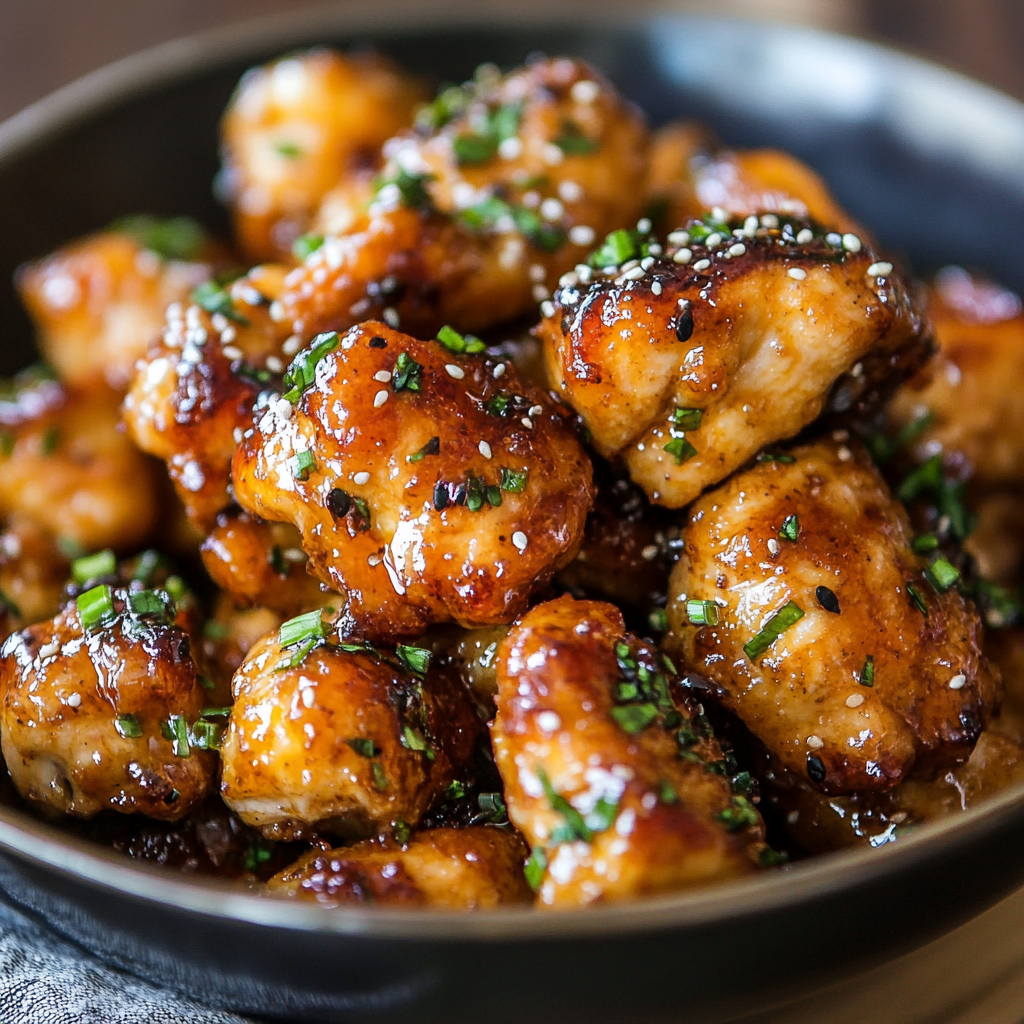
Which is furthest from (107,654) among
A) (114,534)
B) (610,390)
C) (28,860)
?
(610,390)

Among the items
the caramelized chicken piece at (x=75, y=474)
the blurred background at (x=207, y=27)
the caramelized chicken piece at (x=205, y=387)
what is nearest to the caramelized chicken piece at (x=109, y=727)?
the caramelized chicken piece at (x=205, y=387)

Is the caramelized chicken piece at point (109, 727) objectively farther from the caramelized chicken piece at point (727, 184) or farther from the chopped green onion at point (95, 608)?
the caramelized chicken piece at point (727, 184)

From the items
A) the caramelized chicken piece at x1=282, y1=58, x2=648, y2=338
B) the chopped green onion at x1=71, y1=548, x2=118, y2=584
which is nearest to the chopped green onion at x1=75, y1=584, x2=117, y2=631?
the chopped green onion at x1=71, y1=548, x2=118, y2=584

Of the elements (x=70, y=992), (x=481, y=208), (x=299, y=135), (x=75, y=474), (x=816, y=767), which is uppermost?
(x=481, y=208)

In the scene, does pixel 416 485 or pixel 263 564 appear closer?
pixel 416 485

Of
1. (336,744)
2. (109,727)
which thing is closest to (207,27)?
(109,727)

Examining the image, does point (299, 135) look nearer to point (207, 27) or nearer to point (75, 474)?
point (75, 474)

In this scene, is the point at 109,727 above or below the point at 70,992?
above

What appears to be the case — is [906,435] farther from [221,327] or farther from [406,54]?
[406,54]
